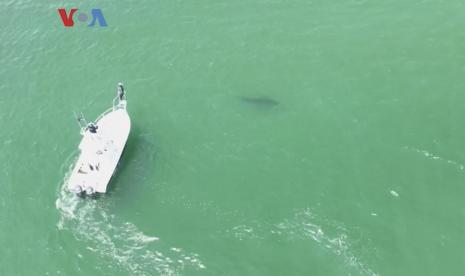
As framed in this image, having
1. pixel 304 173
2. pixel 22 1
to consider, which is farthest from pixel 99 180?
pixel 22 1

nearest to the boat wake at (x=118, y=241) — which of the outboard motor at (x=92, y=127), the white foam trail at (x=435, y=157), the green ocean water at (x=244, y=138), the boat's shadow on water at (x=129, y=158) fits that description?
the green ocean water at (x=244, y=138)

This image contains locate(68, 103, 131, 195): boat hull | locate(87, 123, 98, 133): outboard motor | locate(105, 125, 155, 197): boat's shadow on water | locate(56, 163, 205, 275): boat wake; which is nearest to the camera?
locate(56, 163, 205, 275): boat wake

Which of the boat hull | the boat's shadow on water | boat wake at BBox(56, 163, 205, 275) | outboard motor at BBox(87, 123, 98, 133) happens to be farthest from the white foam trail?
outboard motor at BBox(87, 123, 98, 133)

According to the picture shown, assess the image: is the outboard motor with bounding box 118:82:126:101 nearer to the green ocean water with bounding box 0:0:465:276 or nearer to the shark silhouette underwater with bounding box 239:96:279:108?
the green ocean water with bounding box 0:0:465:276

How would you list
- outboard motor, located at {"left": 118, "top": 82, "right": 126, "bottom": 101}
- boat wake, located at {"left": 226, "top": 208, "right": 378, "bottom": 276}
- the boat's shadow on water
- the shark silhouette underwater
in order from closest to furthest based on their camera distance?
boat wake, located at {"left": 226, "top": 208, "right": 378, "bottom": 276}
the boat's shadow on water
outboard motor, located at {"left": 118, "top": 82, "right": 126, "bottom": 101}
the shark silhouette underwater

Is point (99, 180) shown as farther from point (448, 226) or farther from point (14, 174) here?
point (448, 226)

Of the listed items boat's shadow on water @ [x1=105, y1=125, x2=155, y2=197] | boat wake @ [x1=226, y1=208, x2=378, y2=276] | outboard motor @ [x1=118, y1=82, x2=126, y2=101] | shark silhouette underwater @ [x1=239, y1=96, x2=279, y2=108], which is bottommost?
boat wake @ [x1=226, y1=208, x2=378, y2=276]

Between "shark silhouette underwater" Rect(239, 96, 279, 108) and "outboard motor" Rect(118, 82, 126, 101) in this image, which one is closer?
"outboard motor" Rect(118, 82, 126, 101)

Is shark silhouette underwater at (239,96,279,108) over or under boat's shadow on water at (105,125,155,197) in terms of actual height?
over
